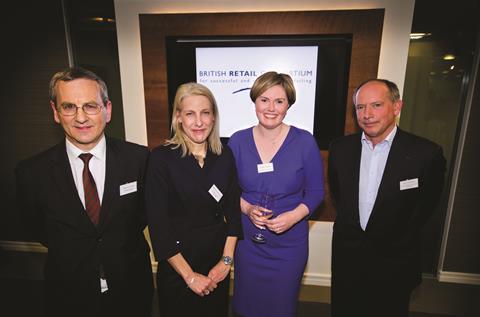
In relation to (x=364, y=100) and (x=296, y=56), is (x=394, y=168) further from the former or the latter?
(x=296, y=56)

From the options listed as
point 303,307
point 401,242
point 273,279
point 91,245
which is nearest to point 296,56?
point 401,242

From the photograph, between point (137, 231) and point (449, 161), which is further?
point (449, 161)

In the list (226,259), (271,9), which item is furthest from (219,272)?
(271,9)

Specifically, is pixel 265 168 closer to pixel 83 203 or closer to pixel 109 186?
pixel 109 186

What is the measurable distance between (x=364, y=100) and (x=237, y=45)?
1441mm

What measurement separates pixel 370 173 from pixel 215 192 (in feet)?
3.53

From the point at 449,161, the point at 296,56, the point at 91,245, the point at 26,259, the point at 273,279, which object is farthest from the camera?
the point at 26,259

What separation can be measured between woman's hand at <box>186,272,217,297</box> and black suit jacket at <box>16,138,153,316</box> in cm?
34

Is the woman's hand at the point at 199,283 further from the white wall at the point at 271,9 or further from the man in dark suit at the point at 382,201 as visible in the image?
the white wall at the point at 271,9

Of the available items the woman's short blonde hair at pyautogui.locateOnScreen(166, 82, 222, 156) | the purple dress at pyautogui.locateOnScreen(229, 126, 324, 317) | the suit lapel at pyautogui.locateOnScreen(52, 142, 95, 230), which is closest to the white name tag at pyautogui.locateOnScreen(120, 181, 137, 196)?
the suit lapel at pyautogui.locateOnScreen(52, 142, 95, 230)

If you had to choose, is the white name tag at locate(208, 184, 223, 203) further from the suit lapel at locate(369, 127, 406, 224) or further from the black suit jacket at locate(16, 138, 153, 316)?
the suit lapel at locate(369, 127, 406, 224)

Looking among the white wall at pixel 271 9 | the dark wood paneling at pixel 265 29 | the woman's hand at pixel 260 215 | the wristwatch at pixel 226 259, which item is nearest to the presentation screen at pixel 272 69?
the dark wood paneling at pixel 265 29

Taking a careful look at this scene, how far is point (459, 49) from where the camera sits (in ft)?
9.10

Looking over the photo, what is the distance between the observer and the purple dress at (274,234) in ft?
6.35
